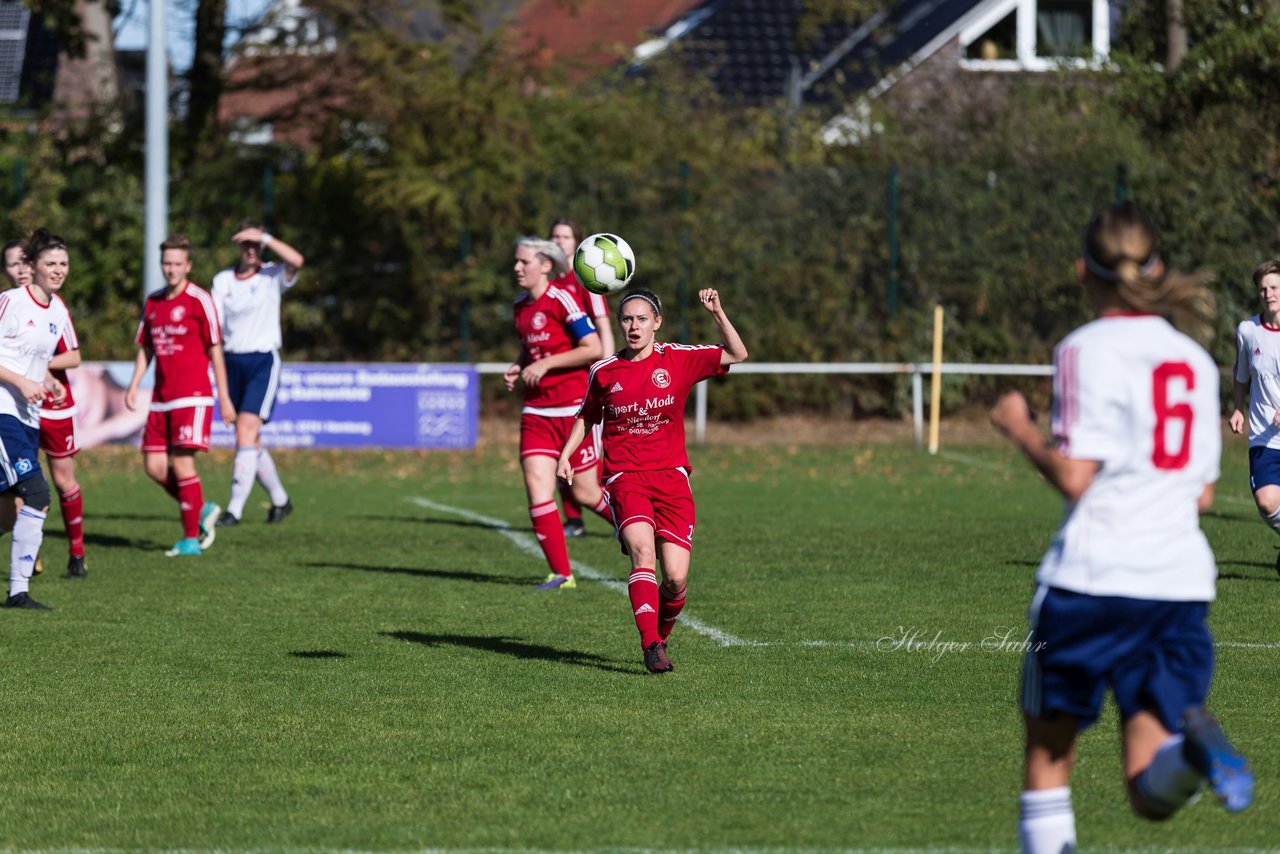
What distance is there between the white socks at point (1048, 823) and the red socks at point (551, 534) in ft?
20.0

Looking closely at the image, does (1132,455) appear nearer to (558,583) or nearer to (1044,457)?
(1044,457)

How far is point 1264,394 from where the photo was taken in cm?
1008

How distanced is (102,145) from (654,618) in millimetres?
19574

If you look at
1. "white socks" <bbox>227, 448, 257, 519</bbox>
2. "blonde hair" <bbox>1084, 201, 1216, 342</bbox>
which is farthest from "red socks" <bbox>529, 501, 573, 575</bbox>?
"blonde hair" <bbox>1084, 201, 1216, 342</bbox>

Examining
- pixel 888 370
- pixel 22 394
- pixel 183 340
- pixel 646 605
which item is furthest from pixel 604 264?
pixel 888 370

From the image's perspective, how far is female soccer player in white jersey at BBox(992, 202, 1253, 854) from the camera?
13.0ft

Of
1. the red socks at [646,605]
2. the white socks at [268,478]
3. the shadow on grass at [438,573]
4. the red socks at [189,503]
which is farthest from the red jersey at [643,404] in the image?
the white socks at [268,478]

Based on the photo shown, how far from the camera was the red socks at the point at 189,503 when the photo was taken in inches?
464

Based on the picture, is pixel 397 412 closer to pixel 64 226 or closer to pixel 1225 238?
pixel 64 226

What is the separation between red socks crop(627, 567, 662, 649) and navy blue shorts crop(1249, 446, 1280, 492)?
435 centimetres

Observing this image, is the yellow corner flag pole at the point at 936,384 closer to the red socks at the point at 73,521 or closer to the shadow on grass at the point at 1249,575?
the shadow on grass at the point at 1249,575

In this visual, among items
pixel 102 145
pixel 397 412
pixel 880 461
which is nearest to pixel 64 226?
pixel 102 145

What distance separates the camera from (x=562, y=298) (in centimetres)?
1038

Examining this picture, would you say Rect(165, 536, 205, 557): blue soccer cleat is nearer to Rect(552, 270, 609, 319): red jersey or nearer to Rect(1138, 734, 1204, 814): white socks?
Rect(552, 270, 609, 319): red jersey
